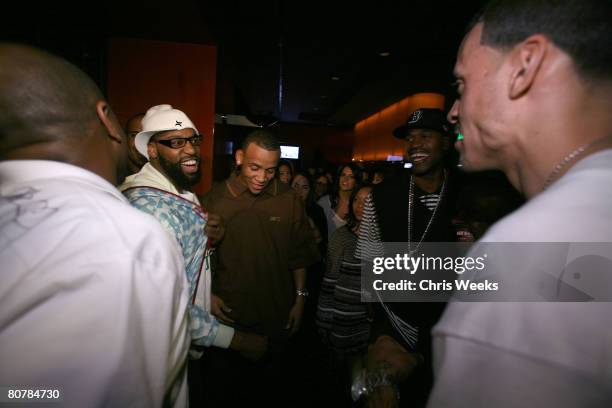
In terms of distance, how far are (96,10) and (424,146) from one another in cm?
354

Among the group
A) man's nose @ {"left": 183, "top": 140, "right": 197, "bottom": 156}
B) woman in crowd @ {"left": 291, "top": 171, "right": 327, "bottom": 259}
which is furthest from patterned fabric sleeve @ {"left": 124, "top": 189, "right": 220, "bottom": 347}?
woman in crowd @ {"left": 291, "top": 171, "right": 327, "bottom": 259}

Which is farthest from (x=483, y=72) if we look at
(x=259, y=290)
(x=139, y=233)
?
(x=259, y=290)

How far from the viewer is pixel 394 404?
4.33 feet

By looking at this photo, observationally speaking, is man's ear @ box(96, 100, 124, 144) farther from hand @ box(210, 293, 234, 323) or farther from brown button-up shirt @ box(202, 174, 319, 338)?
hand @ box(210, 293, 234, 323)

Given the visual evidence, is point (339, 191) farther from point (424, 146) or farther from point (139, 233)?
point (139, 233)

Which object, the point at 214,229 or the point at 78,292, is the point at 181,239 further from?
the point at 78,292

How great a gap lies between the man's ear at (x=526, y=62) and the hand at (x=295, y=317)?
7.59ft

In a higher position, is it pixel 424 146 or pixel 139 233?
pixel 424 146

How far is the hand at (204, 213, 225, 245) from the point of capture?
6.99 ft


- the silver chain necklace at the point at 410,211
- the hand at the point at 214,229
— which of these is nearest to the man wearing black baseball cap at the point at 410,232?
the silver chain necklace at the point at 410,211

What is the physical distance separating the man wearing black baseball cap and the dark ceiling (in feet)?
9.02

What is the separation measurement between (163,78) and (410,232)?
370 cm

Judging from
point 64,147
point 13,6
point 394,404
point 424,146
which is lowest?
point 394,404

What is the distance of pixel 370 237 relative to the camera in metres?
2.02
